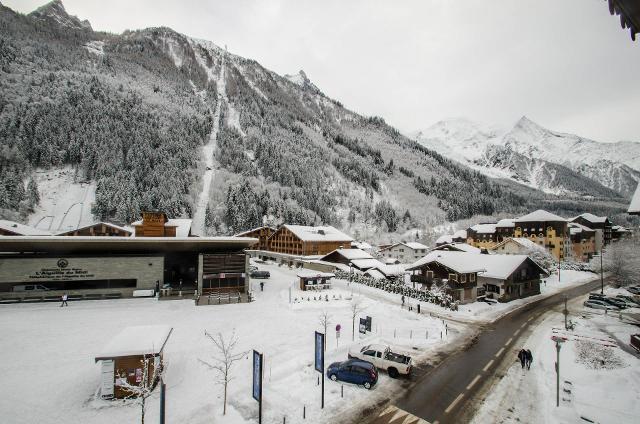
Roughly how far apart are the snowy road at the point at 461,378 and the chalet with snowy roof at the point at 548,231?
69.2 metres

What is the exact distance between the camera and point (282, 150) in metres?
189

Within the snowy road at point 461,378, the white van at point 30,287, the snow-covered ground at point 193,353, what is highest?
the white van at point 30,287

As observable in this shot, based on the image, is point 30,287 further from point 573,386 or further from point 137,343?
point 573,386

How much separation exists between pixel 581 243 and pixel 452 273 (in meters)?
86.2

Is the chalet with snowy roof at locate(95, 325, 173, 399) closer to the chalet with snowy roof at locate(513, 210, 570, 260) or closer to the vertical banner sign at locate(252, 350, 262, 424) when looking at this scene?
the vertical banner sign at locate(252, 350, 262, 424)

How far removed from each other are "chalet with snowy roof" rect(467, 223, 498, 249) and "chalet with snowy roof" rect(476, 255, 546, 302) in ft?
200

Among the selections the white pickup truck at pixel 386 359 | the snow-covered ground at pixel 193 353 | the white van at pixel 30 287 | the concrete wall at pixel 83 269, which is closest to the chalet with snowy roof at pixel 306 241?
the snow-covered ground at pixel 193 353

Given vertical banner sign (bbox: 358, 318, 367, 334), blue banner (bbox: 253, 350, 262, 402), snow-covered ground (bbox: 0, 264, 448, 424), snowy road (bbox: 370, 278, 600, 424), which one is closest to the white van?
snow-covered ground (bbox: 0, 264, 448, 424)

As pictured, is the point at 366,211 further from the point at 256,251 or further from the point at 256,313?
the point at 256,313

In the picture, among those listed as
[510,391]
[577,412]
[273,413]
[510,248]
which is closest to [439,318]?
[510,391]

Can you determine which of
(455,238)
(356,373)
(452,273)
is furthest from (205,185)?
(356,373)

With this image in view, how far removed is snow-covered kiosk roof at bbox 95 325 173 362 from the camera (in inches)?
656

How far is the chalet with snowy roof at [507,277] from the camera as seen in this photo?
147 feet

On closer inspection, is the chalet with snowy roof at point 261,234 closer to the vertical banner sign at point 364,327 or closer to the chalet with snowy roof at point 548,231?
the vertical banner sign at point 364,327
